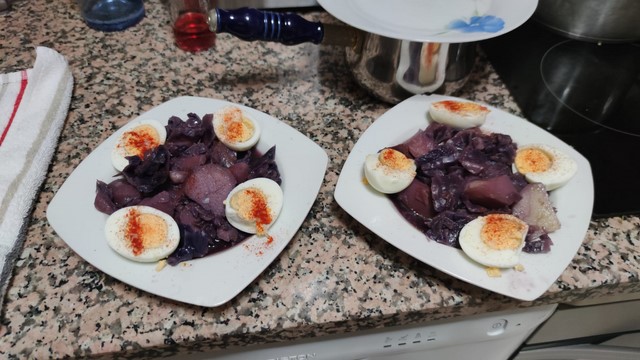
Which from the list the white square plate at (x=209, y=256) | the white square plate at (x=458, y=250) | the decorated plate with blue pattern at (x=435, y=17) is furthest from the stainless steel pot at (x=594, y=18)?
the white square plate at (x=209, y=256)

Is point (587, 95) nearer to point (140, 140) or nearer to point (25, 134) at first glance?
point (140, 140)

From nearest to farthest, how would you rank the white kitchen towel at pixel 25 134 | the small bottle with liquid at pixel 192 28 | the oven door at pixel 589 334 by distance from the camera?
1. the white kitchen towel at pixel 25 134
2. the oven door at pixel 589 334
3. the small bottle with liquid at pixel 192 28

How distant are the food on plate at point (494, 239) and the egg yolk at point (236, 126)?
1.25 ft

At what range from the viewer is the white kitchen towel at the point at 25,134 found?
2.34 feet

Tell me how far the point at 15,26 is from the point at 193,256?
2.89ft

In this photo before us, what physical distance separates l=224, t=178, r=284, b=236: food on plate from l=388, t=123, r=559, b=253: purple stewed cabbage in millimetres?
182

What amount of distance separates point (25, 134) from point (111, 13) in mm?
471

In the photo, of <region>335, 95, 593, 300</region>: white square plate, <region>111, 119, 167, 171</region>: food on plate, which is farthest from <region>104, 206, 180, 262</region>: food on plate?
<region>335, 95, 593, 300</region>: white square plate

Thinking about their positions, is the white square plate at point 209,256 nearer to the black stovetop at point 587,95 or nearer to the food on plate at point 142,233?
the food on plate at point 142,233

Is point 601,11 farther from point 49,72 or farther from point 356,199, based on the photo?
point 49,72

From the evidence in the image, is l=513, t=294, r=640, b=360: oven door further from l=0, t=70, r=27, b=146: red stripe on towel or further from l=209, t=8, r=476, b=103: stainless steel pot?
l=0, t=70, r=27, b=146: red stripe on towel

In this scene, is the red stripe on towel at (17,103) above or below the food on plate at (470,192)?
below

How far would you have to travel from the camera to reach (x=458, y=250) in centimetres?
65

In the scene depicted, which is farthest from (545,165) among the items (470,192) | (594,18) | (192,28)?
(192,28)
